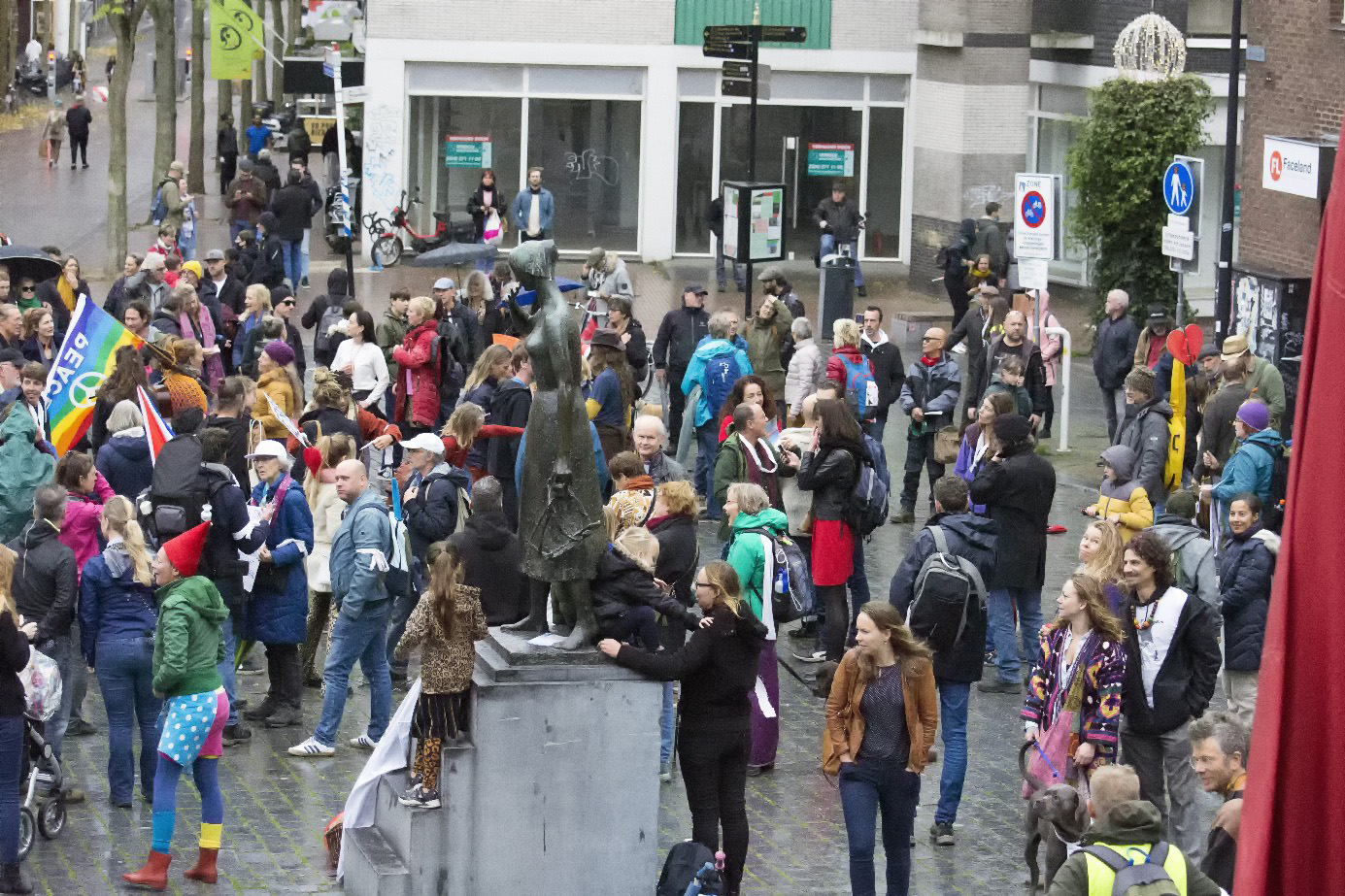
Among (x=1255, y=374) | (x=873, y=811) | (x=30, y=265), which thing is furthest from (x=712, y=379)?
(x=873, y=811)

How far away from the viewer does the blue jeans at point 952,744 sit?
32.2 feet

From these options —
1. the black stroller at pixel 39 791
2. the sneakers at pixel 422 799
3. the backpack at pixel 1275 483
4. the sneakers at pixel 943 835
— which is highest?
the backpack at pixel 1275 483

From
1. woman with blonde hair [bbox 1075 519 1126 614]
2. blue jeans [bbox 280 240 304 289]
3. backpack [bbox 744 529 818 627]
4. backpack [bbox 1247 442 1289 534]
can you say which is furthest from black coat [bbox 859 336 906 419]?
blue jeans [bbox 280 240 304 289]

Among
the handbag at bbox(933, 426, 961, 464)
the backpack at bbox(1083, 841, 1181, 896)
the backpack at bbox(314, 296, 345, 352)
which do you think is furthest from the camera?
the backpack at bbox(314, 296, 345, 352)

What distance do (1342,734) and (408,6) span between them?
32104 millimetres

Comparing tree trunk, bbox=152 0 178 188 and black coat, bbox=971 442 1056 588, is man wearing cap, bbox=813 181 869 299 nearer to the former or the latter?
tree trunk, bbox=152 0 178 188

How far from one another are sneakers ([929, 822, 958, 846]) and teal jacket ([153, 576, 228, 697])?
3.55 m

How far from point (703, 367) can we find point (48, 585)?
7456 mm

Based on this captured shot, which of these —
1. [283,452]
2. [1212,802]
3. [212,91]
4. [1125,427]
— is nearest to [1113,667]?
[1212,802]

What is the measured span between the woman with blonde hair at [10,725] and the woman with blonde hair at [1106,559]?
15.7ft

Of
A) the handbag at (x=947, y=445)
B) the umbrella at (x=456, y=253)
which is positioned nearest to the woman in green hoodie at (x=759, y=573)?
the handbag at (x=947, y=445)

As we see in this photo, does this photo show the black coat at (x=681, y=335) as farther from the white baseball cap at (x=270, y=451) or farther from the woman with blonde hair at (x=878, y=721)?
→ the woman with blonde hair at (x=878, y=721)

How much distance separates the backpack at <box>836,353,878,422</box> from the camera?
16266mm

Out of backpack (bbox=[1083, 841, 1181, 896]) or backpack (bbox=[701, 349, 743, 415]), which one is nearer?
backpack (bbox=[1083, 841, 1181, 896])
